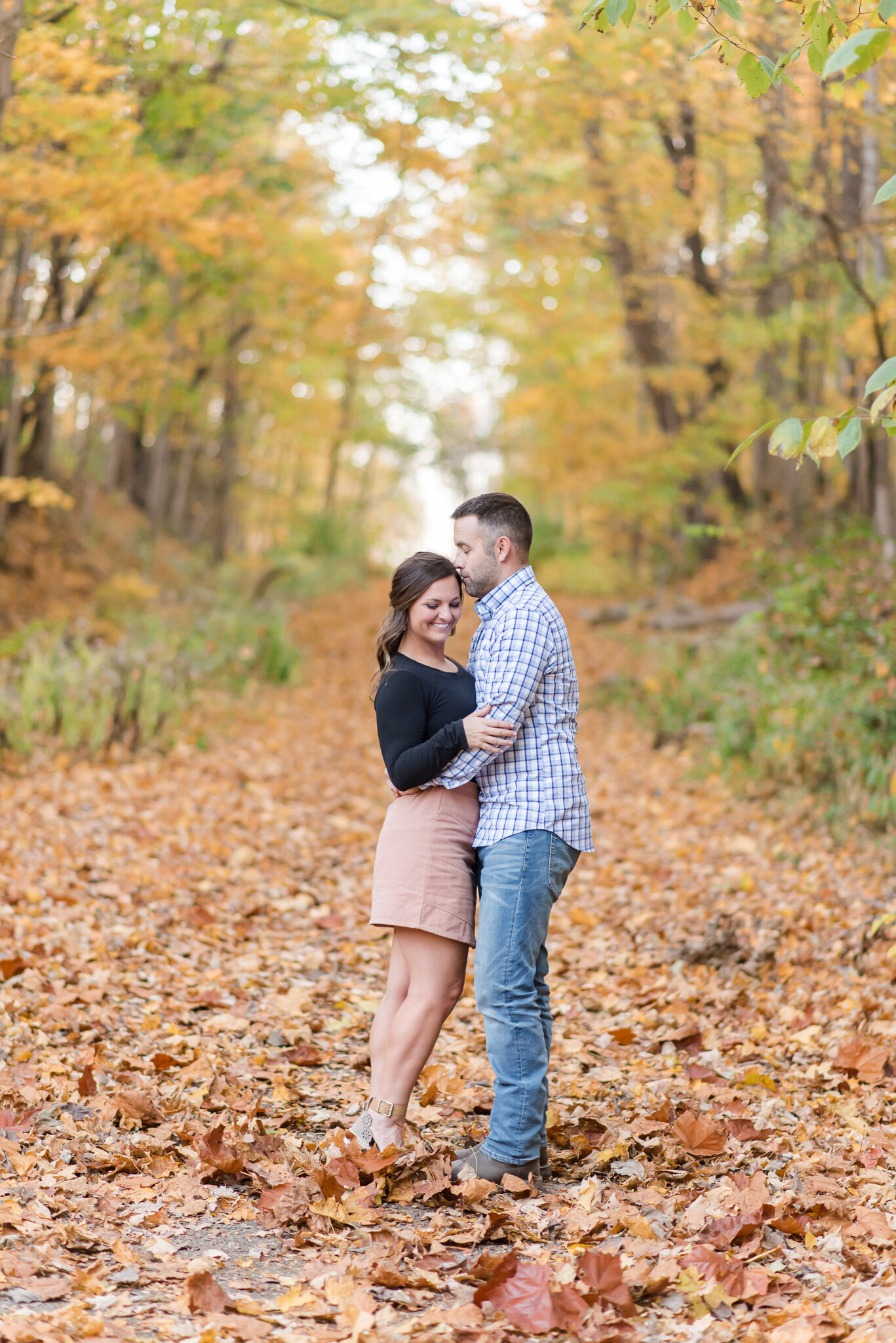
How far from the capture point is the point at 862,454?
12.3m

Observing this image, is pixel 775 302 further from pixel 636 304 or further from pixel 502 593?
Result: pixel 502 593

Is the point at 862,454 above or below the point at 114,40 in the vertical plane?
below

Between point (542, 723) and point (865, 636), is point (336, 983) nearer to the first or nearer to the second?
point (542, 723)

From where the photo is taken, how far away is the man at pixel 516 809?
10.7 ft

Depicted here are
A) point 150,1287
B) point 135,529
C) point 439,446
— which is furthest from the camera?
point 439,446

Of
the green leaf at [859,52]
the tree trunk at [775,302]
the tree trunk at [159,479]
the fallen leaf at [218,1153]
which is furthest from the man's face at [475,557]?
the tree trunk at [159,479]

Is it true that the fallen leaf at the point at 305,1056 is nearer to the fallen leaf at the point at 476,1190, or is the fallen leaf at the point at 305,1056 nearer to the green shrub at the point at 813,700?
the fallen leaf at the point at 476,1190

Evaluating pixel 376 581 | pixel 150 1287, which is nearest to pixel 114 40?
pixel 150 1287

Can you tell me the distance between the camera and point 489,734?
3178 millimetres

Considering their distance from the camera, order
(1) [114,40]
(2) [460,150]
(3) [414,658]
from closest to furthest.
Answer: (3) [414,658] < (1) [114,40] < (2) [460,150]

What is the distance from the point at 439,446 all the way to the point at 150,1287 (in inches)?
1354

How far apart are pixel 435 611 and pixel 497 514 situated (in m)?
0.35

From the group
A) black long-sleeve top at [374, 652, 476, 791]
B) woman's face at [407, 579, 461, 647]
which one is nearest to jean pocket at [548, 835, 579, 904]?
black long-sleeve top at [374, 652, 476, 791]

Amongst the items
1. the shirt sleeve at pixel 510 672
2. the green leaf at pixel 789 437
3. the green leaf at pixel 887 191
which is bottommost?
the shirt sleeve at pixel 510 672
